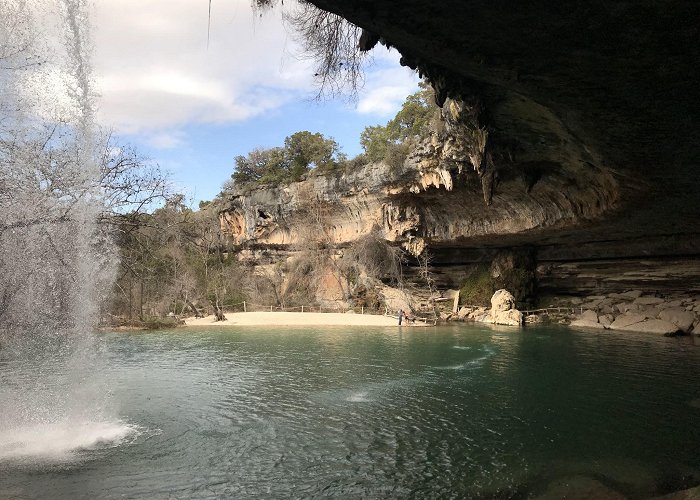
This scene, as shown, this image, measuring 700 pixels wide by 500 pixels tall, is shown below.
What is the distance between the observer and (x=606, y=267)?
23812 mm

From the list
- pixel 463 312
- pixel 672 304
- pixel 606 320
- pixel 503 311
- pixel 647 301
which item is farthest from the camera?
pixel 463 312

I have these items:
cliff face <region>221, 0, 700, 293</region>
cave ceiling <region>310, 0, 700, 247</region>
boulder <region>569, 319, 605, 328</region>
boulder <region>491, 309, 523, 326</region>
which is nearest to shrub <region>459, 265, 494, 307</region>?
cliff face <region>221, 0, 700, 293</region>

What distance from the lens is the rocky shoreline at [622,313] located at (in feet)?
68.4

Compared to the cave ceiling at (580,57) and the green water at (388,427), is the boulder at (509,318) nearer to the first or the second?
the green water at (388,427)

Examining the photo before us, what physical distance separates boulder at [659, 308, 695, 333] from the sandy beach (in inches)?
510

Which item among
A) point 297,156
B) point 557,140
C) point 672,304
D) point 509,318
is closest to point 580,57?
point 557,140

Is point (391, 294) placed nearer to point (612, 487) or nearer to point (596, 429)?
point (596, 429)

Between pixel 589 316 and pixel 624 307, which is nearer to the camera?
pixel 624 307

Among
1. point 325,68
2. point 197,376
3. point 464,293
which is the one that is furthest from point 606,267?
point 325,68

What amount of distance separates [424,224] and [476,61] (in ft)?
76.2

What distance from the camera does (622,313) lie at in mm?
23938

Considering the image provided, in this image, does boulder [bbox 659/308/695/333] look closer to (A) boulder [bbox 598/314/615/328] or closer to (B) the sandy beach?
(A) boulder [bbox 598/314/615/328]

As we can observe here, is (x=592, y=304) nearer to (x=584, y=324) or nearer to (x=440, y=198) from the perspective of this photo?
(x=584, y=324)

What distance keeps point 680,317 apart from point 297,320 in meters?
20.1
